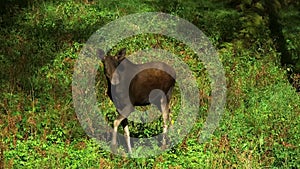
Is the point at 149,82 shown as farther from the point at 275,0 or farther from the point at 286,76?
the point at 275,0

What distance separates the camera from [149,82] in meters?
9.01

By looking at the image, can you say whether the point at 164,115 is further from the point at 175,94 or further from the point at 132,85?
the point at 175,94

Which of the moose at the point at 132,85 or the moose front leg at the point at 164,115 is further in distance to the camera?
the moose front leg at the point at 164,115

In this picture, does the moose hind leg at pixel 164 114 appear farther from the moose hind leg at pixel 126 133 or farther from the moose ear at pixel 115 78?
the moose ear at pixel 115 78

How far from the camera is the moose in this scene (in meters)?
8.49

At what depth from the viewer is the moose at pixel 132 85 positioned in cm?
849

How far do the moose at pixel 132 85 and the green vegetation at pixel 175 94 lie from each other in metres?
0.61

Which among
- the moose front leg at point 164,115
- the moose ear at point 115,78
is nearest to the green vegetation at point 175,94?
the moose front leg at point 164,115

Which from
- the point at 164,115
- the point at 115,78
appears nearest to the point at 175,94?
the point at 164,115

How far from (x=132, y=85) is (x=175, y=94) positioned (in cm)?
293

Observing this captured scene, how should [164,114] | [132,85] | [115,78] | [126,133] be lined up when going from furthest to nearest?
[164,114] < [126,133] < [132,85] < [115,78]

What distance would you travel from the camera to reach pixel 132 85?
8.77 m

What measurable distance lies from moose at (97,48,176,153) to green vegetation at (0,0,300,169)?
61cm

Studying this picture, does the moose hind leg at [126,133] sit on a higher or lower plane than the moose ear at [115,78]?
lower
